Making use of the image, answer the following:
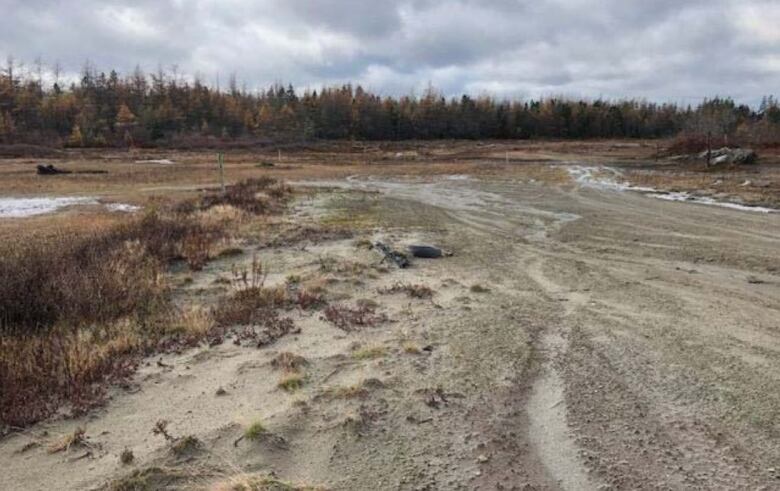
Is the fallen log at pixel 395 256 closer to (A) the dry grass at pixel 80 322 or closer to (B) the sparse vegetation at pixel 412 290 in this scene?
(B) the sparse vegetation at pixel 412 290

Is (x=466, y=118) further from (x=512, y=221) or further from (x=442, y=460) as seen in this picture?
(x=442, y=460)

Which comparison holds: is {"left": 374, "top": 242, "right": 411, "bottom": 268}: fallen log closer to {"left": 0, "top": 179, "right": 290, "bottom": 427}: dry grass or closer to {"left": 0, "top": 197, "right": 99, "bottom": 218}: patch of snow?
{"left": 0, "top": 179, "right": 290, "bottom": 427}: dry grass

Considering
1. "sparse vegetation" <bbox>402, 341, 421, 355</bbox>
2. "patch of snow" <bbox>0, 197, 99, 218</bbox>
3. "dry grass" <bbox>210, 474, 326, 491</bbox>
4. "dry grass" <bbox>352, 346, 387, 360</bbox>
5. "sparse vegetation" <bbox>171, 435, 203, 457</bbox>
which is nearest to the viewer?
"dry grass" <bbox>210, 474, 326, 491</bbox>

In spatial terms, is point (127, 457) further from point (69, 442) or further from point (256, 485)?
point (256, 485)

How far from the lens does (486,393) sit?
5.88 metres

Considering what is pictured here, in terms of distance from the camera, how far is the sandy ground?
179 inches

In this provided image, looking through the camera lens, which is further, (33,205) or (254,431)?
(33,205)

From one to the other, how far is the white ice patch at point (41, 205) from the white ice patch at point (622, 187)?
2046cm

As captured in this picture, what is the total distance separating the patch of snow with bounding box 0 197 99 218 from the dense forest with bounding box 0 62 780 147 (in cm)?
6089

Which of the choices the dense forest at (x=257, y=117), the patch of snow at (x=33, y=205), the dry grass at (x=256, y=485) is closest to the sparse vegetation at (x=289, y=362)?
the dry grass at (x=256, y=485)

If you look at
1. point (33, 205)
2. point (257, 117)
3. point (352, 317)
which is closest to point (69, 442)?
point (352, 317)

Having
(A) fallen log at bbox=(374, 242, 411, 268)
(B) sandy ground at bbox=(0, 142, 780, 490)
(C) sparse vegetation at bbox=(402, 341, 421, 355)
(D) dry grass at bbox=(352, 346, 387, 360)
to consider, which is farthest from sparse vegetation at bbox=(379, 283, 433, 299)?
(D) dry grass at bbox=(352, 346, 387, 360)

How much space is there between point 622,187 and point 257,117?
84.4m

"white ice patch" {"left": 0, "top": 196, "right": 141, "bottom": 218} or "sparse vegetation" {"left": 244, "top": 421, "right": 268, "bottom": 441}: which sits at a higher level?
"sparse vegetation" {"left": 244, "top": 421, "right": 268, "bottom": 441}
